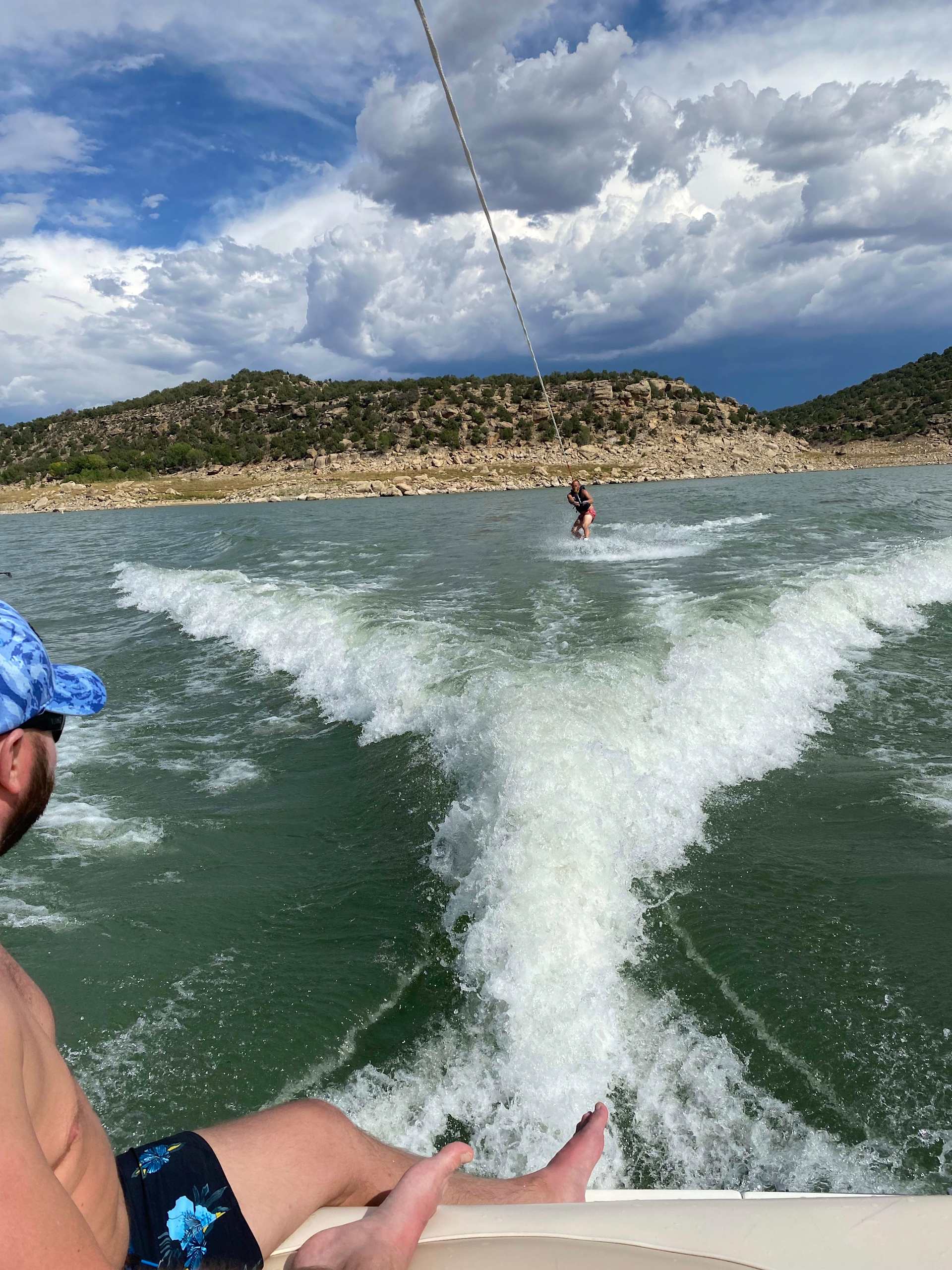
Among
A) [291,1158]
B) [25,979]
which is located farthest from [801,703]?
[25,979]

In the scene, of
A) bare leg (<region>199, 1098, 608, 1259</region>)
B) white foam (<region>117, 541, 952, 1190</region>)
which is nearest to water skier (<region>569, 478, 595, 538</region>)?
white foam (<region>117, 541, 952, 1190</region>)

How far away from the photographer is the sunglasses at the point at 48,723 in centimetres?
162

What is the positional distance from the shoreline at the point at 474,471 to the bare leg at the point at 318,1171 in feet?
165

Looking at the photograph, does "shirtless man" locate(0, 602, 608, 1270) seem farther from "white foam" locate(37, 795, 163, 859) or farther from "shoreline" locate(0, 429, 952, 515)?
"shoreline" locate(0, 429, 952, 515)

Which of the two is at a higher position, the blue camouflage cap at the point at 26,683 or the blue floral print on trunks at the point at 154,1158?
the blue camouflage cap at the point at 26,683

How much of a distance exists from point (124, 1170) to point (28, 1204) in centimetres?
78

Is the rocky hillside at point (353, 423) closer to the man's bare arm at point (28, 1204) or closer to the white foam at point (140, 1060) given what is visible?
the white foam at point (140, 1060)

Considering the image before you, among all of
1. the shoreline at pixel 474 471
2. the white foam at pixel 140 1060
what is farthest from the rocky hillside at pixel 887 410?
the white foam at pixel 140 1060

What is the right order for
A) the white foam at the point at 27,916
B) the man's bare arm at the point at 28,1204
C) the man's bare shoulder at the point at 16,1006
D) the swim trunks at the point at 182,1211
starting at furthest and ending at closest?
the white foam at the point at 27,916 < the swim trunks at the point at 182,1211 < the man's bare shoulder at the point at 16,1006 < the man's bare arm at the point at 28,1204

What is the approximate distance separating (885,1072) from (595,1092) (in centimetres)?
125

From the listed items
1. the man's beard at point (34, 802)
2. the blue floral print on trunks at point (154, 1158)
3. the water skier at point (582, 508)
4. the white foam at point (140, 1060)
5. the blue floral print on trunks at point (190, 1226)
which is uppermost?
the water skier at point (582, 508)

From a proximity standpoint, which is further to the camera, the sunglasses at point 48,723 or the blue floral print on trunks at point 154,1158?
the blue floral print on trunks at point 154,1158

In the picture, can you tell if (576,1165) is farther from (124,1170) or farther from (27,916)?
(27,916)

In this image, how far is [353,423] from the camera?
7431 cm
